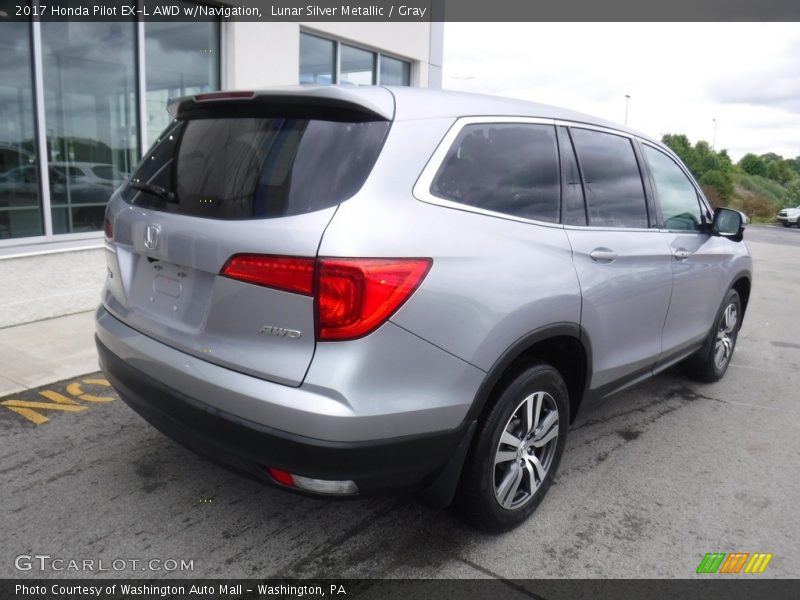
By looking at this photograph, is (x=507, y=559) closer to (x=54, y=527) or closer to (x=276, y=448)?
(x=276, y=448)

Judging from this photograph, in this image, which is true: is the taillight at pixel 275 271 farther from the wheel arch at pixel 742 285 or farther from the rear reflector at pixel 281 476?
the wheel arch at pixel 742 285

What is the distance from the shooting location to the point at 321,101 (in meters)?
2.39

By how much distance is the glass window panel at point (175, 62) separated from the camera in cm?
706

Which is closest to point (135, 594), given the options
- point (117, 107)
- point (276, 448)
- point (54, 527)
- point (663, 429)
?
point (54, 527)

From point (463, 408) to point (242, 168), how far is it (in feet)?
3.87

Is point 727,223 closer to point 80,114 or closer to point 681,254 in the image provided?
point 681,254

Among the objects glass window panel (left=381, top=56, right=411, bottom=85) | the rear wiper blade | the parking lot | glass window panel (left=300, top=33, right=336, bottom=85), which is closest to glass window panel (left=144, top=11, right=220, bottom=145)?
glass window panel (left=300, top=33, right=336, bottom=85)

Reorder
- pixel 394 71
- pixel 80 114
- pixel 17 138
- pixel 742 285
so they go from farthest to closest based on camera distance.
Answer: pixel 394 71
pixel 80 114
pixel 17 138
pixel 742 285

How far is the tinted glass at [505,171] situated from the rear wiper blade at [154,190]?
40.9 inches

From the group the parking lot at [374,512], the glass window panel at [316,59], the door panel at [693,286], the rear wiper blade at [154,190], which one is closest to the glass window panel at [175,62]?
the glass window panel at [316,59]

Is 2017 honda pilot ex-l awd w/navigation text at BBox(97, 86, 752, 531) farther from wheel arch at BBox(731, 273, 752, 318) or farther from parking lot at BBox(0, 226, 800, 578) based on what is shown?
wheel arch at BBox(731, 273, 752, 318)

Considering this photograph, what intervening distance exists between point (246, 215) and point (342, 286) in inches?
18.1

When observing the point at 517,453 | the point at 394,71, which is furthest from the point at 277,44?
the point at 517,453

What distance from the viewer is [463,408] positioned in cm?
242
